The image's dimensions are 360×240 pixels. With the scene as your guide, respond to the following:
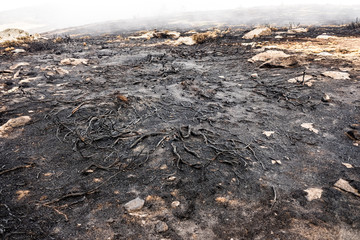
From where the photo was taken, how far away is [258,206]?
Answer: 1771 millimetres

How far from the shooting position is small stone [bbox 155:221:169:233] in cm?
156

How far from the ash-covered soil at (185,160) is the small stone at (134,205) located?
18 mm

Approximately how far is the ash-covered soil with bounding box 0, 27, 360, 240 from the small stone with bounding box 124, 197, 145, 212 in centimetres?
2

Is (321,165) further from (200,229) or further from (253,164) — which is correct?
(200,229)

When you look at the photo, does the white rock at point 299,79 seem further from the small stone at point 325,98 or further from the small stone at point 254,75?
the small stone at point 325,98

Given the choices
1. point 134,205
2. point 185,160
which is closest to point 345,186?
point 185,160

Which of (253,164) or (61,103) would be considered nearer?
(253,164)

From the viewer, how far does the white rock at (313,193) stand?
184 centimetres

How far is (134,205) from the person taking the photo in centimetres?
178

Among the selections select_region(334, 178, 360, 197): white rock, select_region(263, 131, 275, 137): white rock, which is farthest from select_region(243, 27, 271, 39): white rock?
select_region(334, 178, 360, 197): white rock

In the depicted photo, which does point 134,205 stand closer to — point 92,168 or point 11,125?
point 92,168

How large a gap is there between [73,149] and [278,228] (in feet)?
7.85

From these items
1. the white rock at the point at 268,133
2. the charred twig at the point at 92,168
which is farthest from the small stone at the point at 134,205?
the white rock at the point at 268,133

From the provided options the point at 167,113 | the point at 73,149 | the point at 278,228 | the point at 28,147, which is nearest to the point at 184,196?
the point at 278,228
